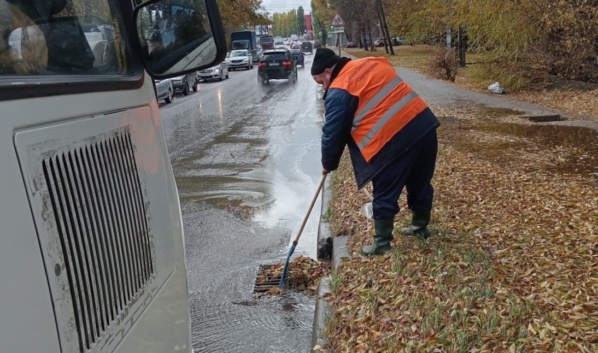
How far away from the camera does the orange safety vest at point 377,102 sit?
4.34 metres

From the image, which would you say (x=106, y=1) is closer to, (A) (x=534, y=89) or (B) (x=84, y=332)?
(B) (x=84, y=332)

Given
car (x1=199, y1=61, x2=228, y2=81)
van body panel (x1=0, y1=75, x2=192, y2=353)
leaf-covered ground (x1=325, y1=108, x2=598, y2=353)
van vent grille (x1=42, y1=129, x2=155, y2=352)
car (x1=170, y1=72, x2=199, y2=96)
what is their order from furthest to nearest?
car (x1=199, y1=61, x2=228, y2=81)
car (x1=170, y1=72, x2=199, y2=96)
leaf-covered ground (x1=325, y1=108, x2=598, y2=353)
van vent grille (x1=42, y1=129, x2=155, y2=352)
van body panel (x1=0, y1=75, x2=192, y2=353)

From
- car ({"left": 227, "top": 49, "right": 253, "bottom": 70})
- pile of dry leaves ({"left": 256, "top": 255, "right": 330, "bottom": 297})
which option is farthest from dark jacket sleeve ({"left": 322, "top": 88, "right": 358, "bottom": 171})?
car ({"left": 227, "top": 49, "right": 253, "bottom": 70})

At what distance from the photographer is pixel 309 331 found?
443 cm

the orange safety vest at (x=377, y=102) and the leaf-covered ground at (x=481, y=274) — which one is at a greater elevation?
the orange safety vest at (x=377, y=102)

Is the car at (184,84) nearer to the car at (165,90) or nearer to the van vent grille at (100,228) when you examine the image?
the car at (165,90)

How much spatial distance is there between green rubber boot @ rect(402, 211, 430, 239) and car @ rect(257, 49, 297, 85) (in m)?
24.2

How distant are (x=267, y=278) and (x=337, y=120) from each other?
1769mm

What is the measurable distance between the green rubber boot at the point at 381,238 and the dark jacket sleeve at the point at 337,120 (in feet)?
2.19

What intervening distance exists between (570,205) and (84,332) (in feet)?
18.3

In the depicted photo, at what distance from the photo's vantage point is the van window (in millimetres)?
1409

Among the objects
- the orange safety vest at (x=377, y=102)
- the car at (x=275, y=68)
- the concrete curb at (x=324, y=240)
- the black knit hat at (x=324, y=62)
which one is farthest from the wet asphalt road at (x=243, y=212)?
the car at (x=275, y=68)

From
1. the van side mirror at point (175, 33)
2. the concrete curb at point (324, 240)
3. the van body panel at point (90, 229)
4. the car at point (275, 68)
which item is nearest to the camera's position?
the van body panel at point (90, 229)

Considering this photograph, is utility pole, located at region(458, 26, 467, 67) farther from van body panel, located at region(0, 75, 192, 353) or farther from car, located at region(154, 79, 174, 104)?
van body panel, located at region(0, 75, 192, 353)
